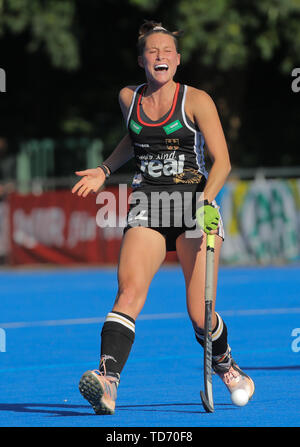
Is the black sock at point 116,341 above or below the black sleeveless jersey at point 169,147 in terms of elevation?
below

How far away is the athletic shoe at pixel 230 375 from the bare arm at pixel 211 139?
1069 mm

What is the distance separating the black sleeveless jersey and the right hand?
0.28m

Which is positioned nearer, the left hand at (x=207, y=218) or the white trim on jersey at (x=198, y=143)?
the left hand at (x=207, y=218)

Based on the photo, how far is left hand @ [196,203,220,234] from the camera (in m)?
6.52

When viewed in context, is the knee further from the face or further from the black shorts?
the face

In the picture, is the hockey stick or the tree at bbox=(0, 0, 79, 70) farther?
the tree at bbox=(0, 0, 79, 70)

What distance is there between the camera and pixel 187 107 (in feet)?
21.9

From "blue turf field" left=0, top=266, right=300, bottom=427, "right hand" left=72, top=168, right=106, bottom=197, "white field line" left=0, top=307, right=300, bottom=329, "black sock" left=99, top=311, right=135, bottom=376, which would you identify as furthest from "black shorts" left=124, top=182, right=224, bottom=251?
"white field line" left=0, top=307, right=300, bottom=329

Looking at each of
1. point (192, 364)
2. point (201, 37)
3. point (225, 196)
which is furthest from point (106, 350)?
point (201, 37)

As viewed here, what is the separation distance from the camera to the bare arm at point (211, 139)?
A: 6621 mm

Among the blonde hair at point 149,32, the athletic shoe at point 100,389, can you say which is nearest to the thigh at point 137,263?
the athletic shoe at point 100,389

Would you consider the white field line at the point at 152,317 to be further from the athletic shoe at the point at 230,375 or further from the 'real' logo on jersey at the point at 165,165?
the 'real' logo on jersey at the point at 165,165

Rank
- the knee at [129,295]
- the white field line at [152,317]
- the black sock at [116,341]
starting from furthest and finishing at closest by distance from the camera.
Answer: the white field line at [152,317]
the knee at [129,295]
the black sock at [116,341]
